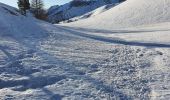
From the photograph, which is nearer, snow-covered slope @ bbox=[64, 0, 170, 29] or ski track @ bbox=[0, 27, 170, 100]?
ski track @ bbox=[0, 27, 170, 100]

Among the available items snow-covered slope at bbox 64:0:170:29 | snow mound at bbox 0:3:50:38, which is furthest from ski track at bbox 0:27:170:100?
snow-covered slope at bbox 64:0:170:29

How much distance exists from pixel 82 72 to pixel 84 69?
42 cm

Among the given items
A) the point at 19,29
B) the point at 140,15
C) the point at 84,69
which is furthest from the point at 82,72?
the point at 140,15

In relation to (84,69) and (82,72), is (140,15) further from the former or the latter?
(82,72)

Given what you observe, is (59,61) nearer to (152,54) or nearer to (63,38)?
(152,54)

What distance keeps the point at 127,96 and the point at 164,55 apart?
18.8ft

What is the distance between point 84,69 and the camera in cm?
1291

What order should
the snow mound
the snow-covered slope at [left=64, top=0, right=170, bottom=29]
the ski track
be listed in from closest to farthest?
the ski track
the snow mound
the snow-covered slope at [left=64, top=0, right=170, bottom=29]

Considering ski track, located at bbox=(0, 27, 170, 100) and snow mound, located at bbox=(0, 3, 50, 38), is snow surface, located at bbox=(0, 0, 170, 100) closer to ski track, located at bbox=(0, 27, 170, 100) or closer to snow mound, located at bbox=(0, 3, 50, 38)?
ski track, located at bbox=(0, 27, 170, 100)

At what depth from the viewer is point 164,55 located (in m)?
15.2

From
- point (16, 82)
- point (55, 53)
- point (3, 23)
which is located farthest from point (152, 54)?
point (3, 23)

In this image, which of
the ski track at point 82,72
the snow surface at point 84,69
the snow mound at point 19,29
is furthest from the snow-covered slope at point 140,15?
the ski track at point 82,72

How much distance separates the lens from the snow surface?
33.4 feet

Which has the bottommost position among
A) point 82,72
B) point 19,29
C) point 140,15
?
point 82,72
